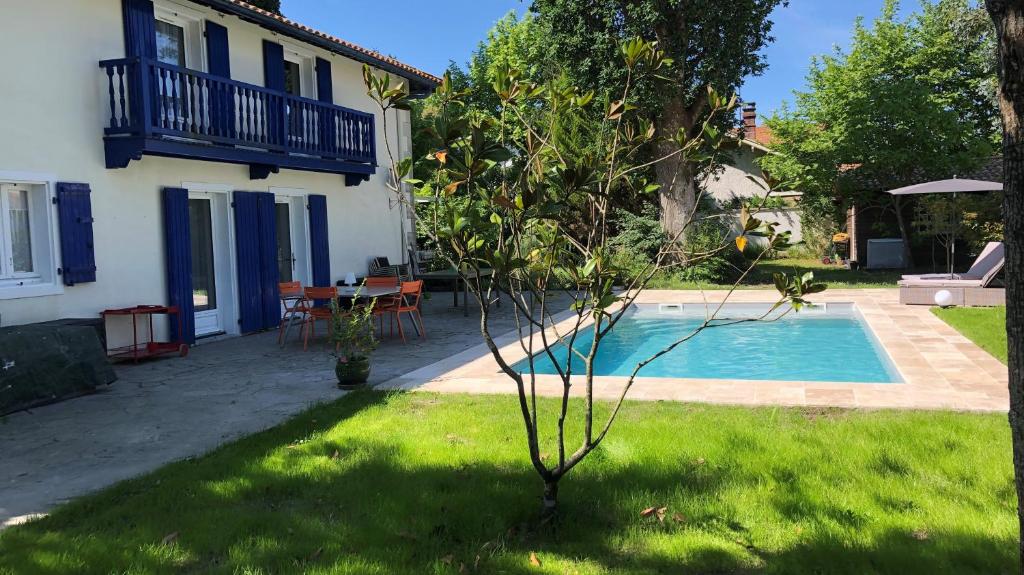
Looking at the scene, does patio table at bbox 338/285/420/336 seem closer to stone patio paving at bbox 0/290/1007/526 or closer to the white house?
stone patio paving at bbox 0/290/1007/526

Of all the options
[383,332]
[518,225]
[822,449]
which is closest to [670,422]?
[822,449]

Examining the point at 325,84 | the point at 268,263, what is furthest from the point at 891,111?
the point at 268,263

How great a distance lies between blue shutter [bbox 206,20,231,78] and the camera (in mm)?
11125

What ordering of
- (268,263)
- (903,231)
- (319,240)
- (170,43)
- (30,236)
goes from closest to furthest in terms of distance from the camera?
(30,236) → (170,43) → (268,263) → (319,240) → (903,231)

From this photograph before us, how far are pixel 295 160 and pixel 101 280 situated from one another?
3804mm

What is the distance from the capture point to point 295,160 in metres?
12.2

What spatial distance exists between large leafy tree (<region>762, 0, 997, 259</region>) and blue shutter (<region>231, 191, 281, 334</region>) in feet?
38.9

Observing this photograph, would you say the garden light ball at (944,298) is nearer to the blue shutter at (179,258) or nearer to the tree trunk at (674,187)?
the tree trunk at (674,187)

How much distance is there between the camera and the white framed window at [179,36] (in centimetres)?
1055

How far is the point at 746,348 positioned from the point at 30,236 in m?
9.70

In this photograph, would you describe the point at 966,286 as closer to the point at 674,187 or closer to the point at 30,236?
the point at 674,187

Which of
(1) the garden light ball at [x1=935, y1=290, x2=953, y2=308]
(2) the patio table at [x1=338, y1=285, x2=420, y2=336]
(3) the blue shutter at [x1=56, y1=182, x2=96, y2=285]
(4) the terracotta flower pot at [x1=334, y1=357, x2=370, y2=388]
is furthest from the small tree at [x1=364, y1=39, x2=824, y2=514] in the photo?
(1) the garden light ball at [x1=935, y1=290, x2=953, y2=308]

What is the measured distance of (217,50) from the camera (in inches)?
442

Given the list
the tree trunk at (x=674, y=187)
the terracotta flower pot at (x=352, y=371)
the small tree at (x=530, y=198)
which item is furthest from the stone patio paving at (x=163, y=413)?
the tree trunk at (x=674, y=187)
